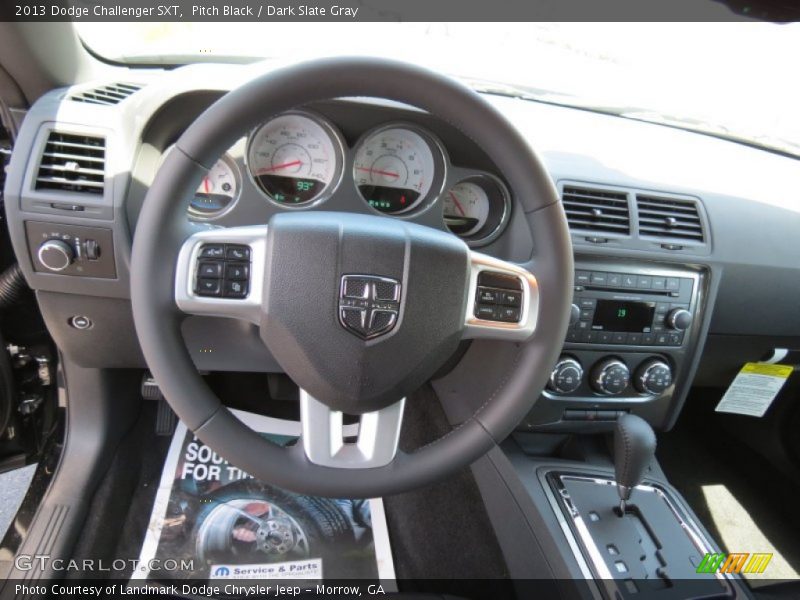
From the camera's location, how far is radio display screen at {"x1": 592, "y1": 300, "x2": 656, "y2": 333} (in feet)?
4.38

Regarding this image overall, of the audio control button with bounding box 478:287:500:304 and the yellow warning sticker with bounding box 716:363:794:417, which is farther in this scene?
the yellow warning sticker with bounding box 716:363:794:417

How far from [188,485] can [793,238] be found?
5.80 ft

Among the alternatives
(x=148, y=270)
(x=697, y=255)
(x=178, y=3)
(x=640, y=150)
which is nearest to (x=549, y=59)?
(x=640, y=150)

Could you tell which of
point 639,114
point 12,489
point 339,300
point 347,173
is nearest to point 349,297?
point 339,300

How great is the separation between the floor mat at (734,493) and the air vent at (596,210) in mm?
1054

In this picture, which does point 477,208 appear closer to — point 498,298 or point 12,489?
point 498,298

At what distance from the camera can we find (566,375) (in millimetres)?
1344

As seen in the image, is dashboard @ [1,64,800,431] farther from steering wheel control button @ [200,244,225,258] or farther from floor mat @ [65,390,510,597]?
floor mat @ [65,390,510,597]

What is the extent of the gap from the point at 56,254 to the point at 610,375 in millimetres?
1223

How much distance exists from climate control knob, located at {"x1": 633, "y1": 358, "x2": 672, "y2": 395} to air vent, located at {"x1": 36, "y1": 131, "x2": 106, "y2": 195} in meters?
1.26

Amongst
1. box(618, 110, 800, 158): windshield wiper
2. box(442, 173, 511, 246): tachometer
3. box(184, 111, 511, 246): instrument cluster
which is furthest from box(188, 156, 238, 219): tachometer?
box(618, 110, 800, 158): windshield wiper

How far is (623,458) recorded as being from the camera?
1230 millimetres

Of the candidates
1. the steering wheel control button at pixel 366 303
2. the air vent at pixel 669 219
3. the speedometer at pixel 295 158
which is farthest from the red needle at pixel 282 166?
the air vent at pixel 669 219

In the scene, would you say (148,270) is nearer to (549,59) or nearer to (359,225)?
(359,225)
